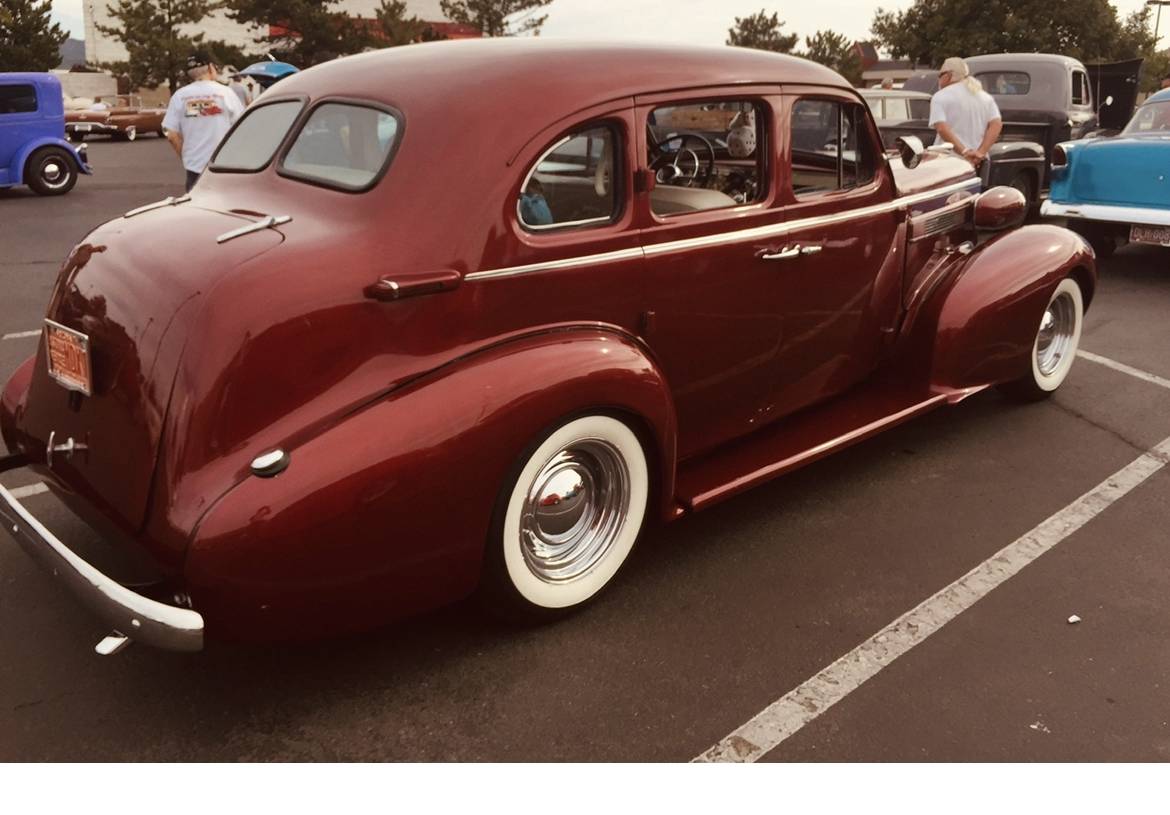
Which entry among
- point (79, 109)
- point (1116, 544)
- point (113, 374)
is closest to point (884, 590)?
point (1116, 544)

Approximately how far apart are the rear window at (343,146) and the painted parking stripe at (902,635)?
191 cm

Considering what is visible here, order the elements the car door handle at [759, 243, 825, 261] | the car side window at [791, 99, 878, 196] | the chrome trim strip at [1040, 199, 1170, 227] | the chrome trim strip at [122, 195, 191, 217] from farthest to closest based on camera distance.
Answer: the chrome trim strip at [1040, 199, 1170, 227], the car side window at [791, 99, 878, 196], the car door handle at [759, 243, 825, 261], the chrome trim strip at [122, 195, 191, 217]

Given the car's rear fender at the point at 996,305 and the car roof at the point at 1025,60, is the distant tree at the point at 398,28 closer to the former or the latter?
the car roof at the point at 1025,60

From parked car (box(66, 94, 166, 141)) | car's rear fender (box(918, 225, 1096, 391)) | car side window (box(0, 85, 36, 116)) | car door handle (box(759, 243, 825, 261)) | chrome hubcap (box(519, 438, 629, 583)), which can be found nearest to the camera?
chrome hubcap (box(519, 438, 629, 583))

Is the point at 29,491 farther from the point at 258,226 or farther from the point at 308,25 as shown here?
the point at 308,25

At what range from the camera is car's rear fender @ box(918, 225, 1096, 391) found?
4430 millimetres

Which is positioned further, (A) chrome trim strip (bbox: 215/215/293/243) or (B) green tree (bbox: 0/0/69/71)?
(B) green tree (bbox: 0/0/69/71)

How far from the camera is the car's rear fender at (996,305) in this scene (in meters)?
4.43

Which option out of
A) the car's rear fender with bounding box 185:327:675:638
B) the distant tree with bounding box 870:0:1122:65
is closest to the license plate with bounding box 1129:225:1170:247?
the car's rear fender with bounding box 185:327:675:638

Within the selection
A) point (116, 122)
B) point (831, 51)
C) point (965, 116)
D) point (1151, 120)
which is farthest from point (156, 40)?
point (1151, 120)

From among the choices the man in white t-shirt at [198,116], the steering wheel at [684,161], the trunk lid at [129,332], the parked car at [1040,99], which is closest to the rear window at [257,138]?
the trunk lid at [129,332]

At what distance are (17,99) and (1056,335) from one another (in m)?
13.5

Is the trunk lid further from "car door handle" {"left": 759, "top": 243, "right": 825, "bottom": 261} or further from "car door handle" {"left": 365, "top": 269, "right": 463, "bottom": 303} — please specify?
"car door handle" {"left": 759, "top": 243, "right": 825, "bottom": 261}
